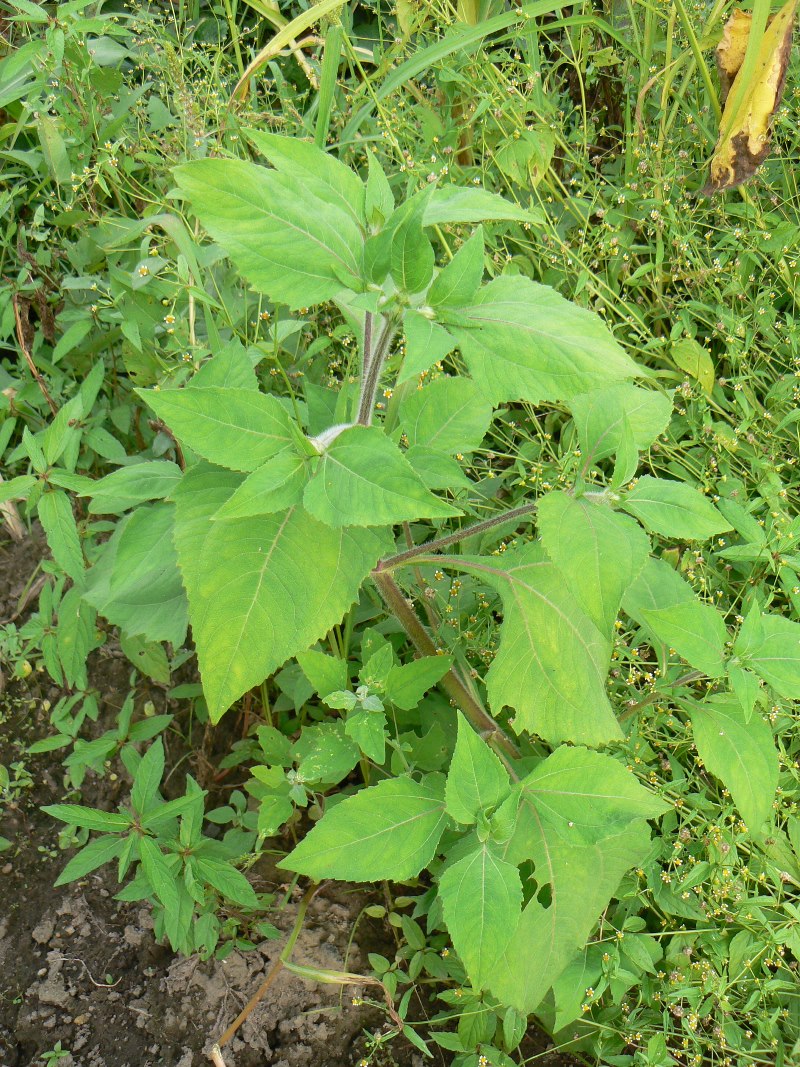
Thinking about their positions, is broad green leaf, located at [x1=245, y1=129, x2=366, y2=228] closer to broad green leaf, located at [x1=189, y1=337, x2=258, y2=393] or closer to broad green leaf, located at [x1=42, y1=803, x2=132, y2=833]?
broad green leaf, located at [x1=189, y1=337, x2=258, y2=393]

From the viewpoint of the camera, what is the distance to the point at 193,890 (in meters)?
1.67

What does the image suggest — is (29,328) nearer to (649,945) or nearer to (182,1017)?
(182,1017)

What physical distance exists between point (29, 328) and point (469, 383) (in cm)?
154

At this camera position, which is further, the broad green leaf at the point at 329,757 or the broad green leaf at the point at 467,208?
the broad green leaf at the point at 329,757

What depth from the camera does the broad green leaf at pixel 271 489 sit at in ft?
3.99

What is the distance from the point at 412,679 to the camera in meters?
1.71

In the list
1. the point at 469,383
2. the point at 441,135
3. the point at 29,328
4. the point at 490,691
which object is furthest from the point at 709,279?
the point at 29,328

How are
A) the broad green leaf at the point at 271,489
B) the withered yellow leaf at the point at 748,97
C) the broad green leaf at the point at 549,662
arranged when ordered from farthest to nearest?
the withered yellow leaf at the point at 748,97 < the broad green leaf at the point at 549,662 < the broad green leaf at the point at 271,489

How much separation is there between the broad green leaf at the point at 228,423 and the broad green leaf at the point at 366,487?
87 millimetres

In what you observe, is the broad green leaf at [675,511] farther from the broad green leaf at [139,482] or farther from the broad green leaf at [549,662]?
the broad green leaf at [139,482]

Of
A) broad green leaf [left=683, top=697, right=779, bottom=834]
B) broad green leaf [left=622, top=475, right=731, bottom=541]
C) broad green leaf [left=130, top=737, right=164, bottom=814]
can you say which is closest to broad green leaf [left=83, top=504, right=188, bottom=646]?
broad green leaf [left=130, top=737, right=164, bottom=814]

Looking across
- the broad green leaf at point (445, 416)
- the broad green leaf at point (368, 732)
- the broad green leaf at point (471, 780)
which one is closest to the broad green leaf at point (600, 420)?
the broad green leaf at point (445, 416)

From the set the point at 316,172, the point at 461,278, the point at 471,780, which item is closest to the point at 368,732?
the point at 471,780

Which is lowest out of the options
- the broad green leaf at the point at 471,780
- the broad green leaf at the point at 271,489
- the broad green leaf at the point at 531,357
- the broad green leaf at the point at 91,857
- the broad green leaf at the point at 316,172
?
the broad green leaf at the point at 91,857
